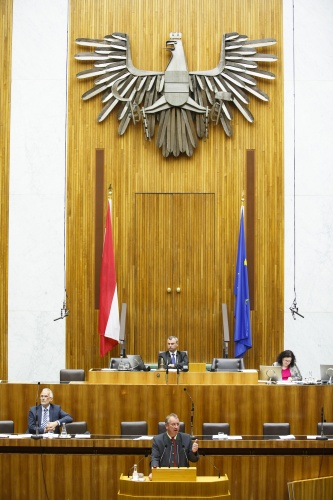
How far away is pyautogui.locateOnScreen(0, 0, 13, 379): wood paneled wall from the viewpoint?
12984 mm

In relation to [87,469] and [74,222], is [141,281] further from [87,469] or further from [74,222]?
[87,469]

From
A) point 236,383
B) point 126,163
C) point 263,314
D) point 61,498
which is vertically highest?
point 126,163

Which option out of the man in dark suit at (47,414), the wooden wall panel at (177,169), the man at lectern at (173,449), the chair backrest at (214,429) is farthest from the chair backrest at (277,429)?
the wooden wall panel at (177,169)

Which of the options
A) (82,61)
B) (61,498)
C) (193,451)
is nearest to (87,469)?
(61,498)

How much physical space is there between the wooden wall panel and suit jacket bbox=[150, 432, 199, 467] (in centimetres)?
425

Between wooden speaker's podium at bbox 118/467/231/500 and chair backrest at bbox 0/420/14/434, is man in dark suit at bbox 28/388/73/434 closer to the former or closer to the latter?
chair backrest at bbox 0/420/14/434

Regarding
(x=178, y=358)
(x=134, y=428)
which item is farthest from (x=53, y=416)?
(x=178, y=358)

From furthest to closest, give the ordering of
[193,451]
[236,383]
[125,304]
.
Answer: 1. [125,304]
2. [236,383]
3. [193,451]

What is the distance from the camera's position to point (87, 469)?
8844mm

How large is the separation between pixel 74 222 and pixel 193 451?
5.30 m

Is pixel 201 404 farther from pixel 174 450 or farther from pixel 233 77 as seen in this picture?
pixel 233 77

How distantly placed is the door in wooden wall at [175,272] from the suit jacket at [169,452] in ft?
13.9

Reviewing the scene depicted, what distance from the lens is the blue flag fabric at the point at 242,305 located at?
493 inches

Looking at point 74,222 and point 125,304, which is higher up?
point 74,222
